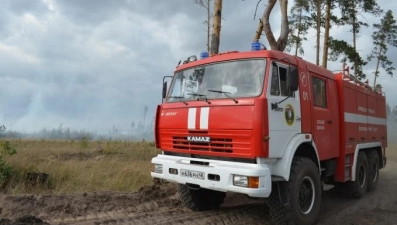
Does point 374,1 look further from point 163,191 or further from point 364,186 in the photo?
point 163,191

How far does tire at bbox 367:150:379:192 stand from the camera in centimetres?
880

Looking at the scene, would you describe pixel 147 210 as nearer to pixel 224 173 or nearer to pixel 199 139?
pixel 199 139

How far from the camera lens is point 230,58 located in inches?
216

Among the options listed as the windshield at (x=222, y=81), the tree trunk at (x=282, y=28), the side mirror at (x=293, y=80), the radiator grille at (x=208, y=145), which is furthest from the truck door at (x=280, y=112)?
the tree trunk at (x=282, y=28)

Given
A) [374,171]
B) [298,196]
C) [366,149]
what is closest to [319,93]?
[298,196]

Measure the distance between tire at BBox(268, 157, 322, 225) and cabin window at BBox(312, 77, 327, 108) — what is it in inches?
46.7

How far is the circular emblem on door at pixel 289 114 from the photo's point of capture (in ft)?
17.3

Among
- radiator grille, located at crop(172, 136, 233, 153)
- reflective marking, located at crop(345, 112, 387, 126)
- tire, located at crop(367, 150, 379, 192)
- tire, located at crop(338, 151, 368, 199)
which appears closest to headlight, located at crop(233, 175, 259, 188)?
radiator grille, located at crop(172, 136, 233, 153)

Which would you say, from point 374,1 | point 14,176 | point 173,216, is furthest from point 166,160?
point 374,1

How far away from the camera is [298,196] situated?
535cm

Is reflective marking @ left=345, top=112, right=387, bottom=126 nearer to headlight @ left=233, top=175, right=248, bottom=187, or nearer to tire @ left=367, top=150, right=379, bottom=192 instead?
tire @ left=367, top=150, right=379, bottom=192

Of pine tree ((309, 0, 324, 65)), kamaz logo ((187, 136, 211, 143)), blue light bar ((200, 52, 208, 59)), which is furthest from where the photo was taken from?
pine tree ((309, 0, 324, 65))

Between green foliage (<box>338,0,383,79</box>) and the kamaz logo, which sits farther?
green foliage (<box>338,0,383,79</box>)

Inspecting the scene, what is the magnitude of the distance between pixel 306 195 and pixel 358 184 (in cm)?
313
